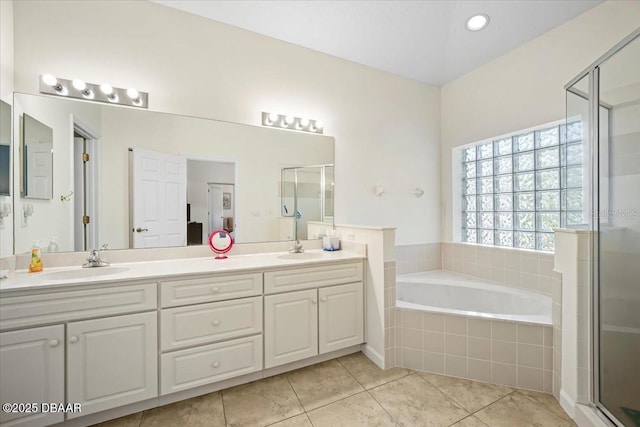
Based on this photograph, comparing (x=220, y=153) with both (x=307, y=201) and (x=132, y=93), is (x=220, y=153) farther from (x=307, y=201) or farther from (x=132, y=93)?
(x=307, y=201)

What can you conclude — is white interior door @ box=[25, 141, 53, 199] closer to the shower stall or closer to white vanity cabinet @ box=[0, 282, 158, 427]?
white vanity cabinet @ box=[0, 282, 158, 427]

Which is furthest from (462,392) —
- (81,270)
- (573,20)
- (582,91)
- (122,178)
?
(573,20)

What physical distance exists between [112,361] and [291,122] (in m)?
2.09

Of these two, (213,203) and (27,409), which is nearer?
(27,409)

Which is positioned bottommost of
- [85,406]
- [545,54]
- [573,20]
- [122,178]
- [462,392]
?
[462,392]

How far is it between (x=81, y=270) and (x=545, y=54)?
12.6ft

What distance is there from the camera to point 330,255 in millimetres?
2244

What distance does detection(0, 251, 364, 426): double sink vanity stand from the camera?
132 centimetres

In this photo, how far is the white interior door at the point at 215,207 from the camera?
2.16m

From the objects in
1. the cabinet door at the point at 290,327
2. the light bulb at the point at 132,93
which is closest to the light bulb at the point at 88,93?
the light bulb at the point at 132,93

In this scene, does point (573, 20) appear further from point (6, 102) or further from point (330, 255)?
point (6, 102)

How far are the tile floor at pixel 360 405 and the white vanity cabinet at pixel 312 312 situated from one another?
0.21m

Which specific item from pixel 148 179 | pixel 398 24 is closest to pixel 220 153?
pixel 148 179

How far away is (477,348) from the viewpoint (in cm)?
186
